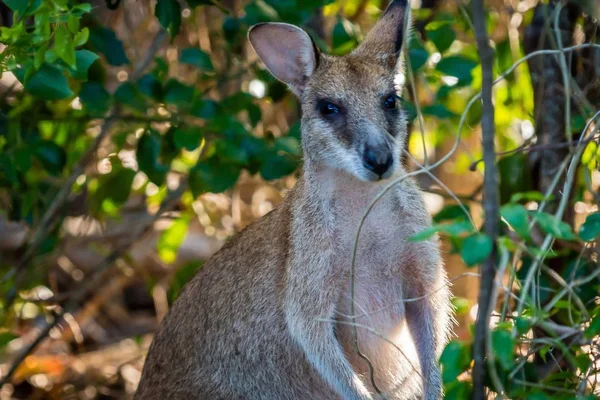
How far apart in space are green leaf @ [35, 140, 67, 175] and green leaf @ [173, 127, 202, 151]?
→ 0.70 metres

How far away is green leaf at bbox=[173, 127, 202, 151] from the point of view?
525 centimetres

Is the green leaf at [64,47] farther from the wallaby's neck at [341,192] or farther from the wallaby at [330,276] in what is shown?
the wallaby's neck at [341,192]

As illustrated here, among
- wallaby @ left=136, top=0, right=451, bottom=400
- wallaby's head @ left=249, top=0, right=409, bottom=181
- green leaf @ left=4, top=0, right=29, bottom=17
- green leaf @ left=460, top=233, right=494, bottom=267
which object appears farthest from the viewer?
wallaby @ left=136, top=0, right=451, bottom=400

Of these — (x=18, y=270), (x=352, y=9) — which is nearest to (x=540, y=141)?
(x=352, y=9)

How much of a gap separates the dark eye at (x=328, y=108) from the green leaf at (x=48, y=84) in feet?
3.98

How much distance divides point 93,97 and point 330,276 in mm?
1795

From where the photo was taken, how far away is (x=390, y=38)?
4.95 m

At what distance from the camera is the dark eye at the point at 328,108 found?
182 inches

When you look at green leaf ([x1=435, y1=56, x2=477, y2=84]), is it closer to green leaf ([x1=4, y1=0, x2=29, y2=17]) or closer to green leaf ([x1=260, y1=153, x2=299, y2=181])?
green leaf ([x1=260, y1=153, x2=299, y2=181])

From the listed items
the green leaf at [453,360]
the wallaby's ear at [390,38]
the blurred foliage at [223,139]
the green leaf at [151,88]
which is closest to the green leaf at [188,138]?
the blurred foliage at [223,139]

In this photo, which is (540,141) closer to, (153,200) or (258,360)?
(258,360)

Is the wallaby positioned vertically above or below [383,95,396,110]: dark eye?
below

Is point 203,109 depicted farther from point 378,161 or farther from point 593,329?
point 593,329

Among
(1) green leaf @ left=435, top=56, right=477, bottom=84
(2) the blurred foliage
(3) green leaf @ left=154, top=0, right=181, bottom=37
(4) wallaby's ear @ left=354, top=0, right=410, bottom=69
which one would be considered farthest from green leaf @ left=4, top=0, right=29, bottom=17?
(1) green leaf @ left=435, top=56, right=477, bottom=84
